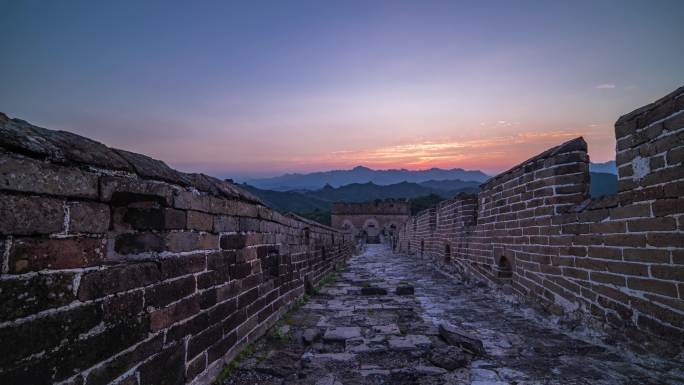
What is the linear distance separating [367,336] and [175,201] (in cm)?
296

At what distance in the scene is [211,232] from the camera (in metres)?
3.56

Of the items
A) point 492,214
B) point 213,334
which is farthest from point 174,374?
point 492,214

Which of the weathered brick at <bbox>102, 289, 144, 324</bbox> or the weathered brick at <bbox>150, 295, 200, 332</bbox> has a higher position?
the weathered brick at <bbox>102, 289, 144, 324</bbox>

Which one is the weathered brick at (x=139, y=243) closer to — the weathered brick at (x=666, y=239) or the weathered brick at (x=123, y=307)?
the weathered brick at (x=123, y=307)

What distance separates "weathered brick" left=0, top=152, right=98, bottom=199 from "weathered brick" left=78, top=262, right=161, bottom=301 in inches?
16.4

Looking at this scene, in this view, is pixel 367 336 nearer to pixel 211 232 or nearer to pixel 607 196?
pixel 211 232

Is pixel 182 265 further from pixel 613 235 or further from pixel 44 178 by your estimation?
pixel 613 235

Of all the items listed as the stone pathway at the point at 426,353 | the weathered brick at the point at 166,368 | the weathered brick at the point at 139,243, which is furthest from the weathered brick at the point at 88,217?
the stone pathway at the point at 426,353

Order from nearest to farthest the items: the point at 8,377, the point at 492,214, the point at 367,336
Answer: the point at 8,377
the point at 367,336
the point at 492,214

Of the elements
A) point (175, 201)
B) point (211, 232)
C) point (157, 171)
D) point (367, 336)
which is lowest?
point (367, 336)

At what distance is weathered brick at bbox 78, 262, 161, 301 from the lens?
194 cm

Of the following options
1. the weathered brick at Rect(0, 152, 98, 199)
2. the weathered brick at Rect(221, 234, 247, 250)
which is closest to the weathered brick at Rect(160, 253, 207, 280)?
the weathered brick at Rect(221, 234, 247, 250)

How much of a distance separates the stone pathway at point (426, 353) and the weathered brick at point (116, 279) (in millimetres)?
1418

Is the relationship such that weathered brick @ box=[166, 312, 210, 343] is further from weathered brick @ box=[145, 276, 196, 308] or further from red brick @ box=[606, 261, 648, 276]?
red brick @ box=[606, 261, 648, 276]
